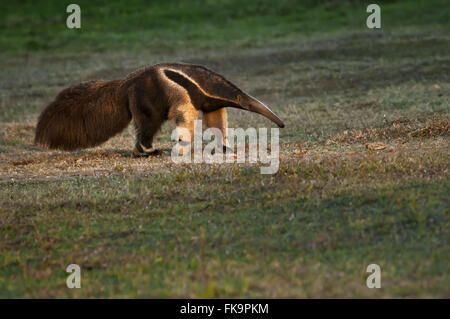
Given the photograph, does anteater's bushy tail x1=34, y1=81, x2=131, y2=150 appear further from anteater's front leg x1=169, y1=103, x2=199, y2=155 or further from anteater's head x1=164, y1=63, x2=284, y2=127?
anteater's head x1=164, y1=63, x2=284, y2=127

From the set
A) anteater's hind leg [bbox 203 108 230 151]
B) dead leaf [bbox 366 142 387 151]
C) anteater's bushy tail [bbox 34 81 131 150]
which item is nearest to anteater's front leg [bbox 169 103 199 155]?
anteater's hind leg [bbox 203 108 230 151]

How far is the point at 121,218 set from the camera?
7375mm

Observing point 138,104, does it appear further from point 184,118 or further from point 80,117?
point 80,117

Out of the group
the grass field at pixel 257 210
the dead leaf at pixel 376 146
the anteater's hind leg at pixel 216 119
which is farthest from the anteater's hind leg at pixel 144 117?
the dead leaf at pixel 376 146

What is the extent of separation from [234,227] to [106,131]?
13.4 feet

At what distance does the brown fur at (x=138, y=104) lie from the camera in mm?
10117

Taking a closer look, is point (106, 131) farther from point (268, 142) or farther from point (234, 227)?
point (234, 227)

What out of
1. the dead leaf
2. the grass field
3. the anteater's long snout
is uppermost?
the anteater's long snout

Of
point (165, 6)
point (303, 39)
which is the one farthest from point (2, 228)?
point (165, 6)

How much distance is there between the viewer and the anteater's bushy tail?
1032 centimetres

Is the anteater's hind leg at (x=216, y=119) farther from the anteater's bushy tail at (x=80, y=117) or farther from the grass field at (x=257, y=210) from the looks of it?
the anteater's bushy tail at (x=80, y=117)

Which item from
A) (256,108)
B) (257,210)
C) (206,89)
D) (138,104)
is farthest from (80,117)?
(257,210)
